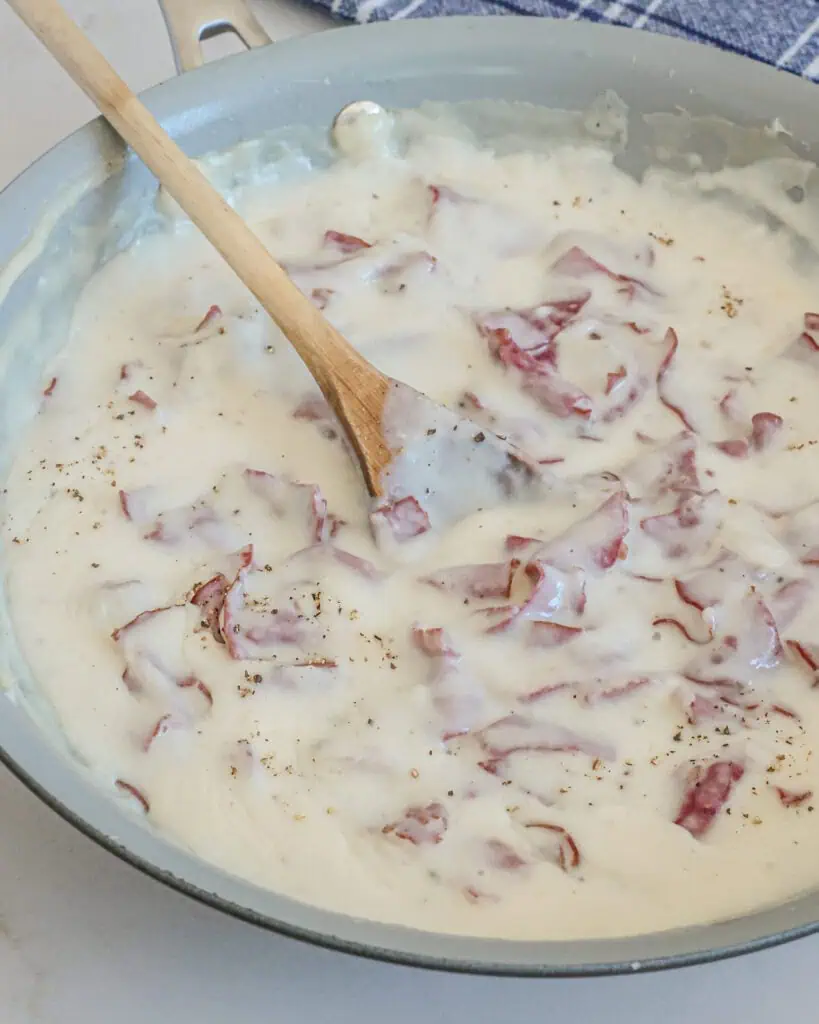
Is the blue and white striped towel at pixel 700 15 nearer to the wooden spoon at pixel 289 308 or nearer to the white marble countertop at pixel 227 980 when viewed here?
the wooden spoon at pixel 289 308

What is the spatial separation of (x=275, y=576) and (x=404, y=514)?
0.12m

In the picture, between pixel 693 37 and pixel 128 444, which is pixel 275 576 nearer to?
pixel 128 444

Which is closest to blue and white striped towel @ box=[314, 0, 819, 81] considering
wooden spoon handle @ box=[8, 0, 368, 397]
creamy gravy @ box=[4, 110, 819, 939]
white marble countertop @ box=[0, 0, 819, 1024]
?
creamy gravy @ box=[4, 110, 819, 939]

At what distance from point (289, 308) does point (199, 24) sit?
0.36 meters

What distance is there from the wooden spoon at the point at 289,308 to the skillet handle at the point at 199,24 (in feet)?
0.37

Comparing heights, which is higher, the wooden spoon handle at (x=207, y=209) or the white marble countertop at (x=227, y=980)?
the wooden spoon handle at (x=207, y=209)

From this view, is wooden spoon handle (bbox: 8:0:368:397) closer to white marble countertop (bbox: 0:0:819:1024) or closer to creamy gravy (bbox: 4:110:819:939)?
creamy gravy (bbox: 4:110:819:939)

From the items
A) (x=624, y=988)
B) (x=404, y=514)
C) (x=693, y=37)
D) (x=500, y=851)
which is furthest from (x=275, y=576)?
(x=693, y=37)

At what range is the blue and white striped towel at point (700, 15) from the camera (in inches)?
56.2

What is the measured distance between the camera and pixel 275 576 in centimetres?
100

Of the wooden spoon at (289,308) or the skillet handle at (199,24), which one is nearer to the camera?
the wooden spoon at (289,308)

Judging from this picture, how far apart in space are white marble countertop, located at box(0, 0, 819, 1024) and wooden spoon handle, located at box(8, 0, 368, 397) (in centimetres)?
46

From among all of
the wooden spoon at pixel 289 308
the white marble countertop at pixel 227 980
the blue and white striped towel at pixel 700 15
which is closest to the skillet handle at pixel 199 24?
the wooden spoon at pixel 289 308

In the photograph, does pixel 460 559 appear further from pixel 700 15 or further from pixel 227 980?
pixel 700 15
